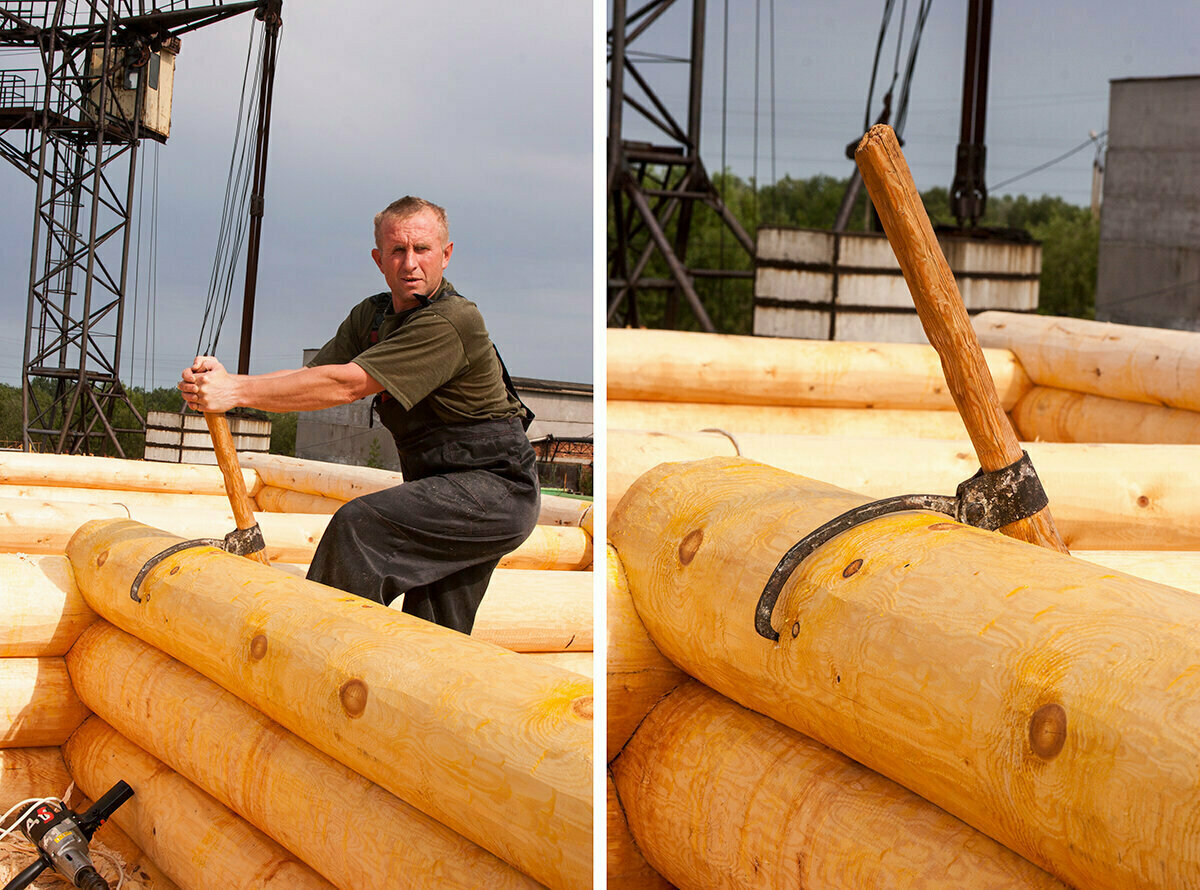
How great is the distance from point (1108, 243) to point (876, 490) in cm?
690

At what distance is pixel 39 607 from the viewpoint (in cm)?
218

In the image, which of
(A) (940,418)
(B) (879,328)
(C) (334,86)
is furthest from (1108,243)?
(C) (334,86)

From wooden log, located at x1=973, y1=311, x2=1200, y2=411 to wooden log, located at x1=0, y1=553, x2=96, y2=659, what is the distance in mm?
3770

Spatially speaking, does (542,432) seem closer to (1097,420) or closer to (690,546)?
(690,546)

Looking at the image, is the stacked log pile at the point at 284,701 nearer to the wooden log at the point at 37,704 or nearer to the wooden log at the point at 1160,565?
the wooden log at the point at 37,704

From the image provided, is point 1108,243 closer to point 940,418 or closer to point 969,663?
point 940,418

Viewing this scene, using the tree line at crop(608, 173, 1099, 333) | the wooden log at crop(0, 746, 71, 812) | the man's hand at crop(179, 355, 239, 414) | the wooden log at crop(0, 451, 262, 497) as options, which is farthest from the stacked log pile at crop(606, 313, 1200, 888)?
the tree line at crop(608, 173, 1099, 333)

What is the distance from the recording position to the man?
1.35 m

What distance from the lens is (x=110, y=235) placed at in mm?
1701

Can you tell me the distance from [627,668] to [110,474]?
101 centimetres

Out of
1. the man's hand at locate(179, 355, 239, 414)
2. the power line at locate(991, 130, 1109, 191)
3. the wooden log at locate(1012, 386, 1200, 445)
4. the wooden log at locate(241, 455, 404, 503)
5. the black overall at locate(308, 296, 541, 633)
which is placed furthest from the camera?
the power line at locate(991, 130, 1109, 191)

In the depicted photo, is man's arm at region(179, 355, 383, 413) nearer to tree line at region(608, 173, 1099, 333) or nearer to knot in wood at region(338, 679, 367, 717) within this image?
knot in wood at region(338, 679, 367, 717)

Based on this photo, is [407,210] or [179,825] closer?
[407,210]

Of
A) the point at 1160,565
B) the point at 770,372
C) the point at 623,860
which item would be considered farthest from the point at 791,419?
the point at 623,860
